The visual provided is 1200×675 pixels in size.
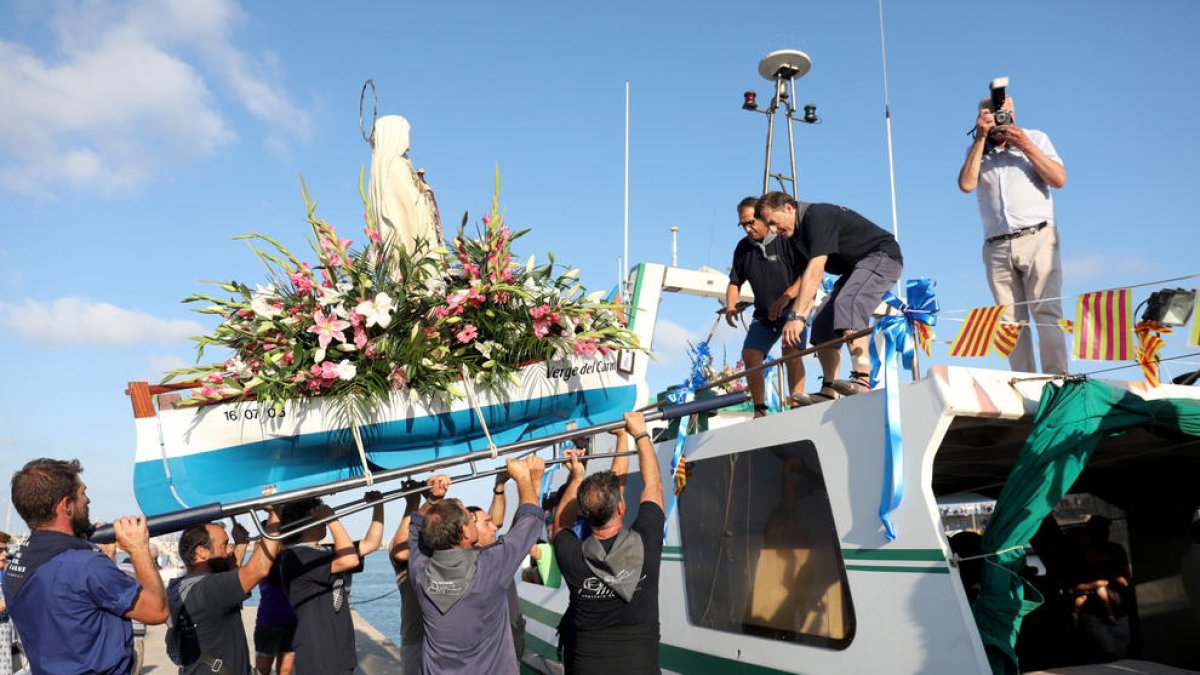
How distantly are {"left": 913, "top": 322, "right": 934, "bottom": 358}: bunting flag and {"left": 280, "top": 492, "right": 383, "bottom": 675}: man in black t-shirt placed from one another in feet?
10.8

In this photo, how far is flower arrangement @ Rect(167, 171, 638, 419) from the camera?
466 centimetres

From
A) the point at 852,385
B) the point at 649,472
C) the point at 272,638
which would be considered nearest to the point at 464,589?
the point at 649,472

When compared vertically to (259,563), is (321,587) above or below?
below

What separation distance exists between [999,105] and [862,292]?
1.68 metres

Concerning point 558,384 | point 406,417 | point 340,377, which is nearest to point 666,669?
point 558,384

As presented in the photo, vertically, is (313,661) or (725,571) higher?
(725,571)

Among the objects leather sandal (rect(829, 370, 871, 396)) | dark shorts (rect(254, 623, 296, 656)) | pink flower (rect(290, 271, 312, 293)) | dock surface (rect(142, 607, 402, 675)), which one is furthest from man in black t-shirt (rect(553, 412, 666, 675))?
dock surface (rect(142, 607, 402, 675))

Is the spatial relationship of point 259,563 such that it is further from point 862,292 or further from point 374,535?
point 862,292

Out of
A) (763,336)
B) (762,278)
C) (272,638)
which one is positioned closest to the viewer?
(272,638)

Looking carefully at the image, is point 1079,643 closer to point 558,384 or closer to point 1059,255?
point 1059,255

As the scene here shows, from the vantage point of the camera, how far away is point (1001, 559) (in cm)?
400

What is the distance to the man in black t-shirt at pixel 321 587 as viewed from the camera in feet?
16.8

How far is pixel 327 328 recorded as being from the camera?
4.59m

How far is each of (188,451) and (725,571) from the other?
3323mm
